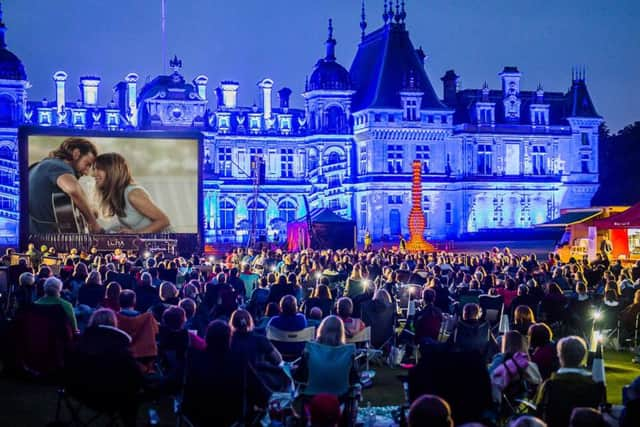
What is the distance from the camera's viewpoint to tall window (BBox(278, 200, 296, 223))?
62812 mm

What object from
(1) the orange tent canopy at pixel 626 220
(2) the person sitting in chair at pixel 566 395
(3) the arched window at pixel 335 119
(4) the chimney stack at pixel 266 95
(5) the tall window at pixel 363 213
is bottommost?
(2) the person sitting in chair at pixel 566 395

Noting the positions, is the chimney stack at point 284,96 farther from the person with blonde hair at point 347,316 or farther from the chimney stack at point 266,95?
the person with blonde hair at point 347,316

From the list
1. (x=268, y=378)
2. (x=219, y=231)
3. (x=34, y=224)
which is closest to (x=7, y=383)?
(x=268, y=378)

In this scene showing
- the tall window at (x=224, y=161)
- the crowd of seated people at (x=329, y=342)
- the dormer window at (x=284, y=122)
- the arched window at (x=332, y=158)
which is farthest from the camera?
the dormer window at (x=284, y=122)

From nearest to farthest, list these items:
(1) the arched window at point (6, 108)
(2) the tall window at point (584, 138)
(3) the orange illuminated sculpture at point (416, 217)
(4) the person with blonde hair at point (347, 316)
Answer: (4) the person with blonde hair at point (347, 316)
(3) the orange illuminated sculpture at point (416, 217)
(1) the arched window at point (6, 108)
(2) the tall window at point (584, 138)

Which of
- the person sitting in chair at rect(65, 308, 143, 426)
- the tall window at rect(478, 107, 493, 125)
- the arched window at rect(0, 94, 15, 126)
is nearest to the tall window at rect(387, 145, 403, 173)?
the tall window at rect(478, 107, 493, 125)

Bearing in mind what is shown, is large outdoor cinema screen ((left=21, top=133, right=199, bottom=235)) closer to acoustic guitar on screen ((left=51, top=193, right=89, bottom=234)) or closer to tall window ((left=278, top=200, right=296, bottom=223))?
acoustic guitar on screen ((left=51, top=193, right=89, bottom=234))

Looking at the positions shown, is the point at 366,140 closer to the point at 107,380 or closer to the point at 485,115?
the point at 485,115

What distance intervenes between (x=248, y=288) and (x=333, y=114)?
44114 millimetres

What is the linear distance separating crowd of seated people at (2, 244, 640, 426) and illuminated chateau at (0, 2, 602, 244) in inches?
1621

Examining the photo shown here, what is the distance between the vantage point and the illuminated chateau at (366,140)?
2324 inches

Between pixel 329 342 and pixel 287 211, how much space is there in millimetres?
54394

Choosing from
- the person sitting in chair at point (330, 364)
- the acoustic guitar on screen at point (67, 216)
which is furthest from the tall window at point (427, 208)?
the person sitting in chair at point (330, 364)

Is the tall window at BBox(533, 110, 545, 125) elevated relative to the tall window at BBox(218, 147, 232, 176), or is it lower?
elevated
